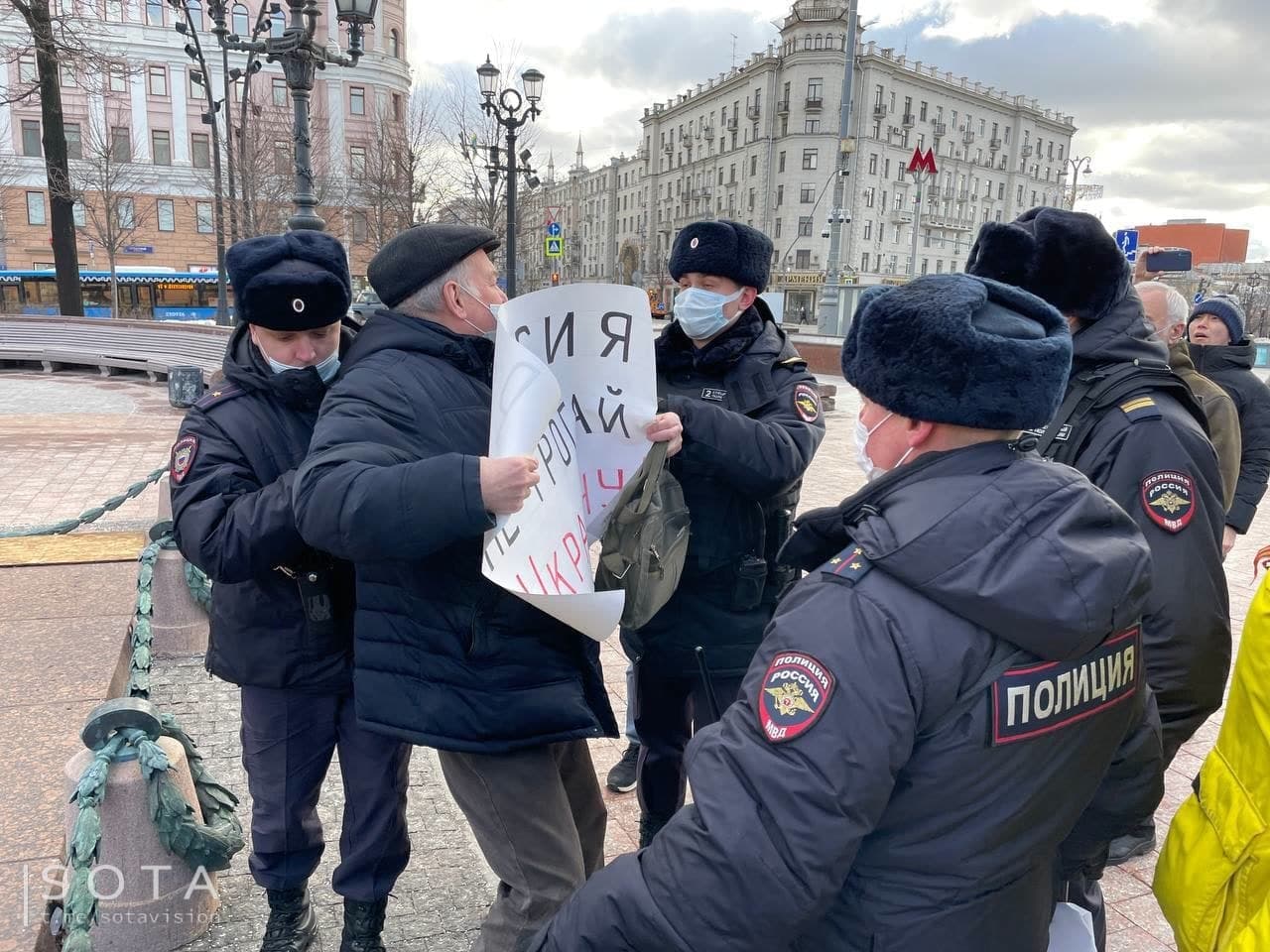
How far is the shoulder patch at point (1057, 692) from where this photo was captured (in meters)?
1.18

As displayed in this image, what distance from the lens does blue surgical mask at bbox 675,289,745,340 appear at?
2.84m

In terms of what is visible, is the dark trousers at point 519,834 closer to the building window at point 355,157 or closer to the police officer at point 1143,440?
the police officer at point 1143,440

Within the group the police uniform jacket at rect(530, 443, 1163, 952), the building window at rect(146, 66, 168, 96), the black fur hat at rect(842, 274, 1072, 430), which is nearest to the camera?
the police uniform jacket at rect(530, 443, 1163, 952)

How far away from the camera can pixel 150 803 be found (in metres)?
2.51

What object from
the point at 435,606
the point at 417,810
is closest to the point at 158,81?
the point at 417,810

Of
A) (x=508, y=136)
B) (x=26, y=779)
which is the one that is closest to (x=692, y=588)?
(x=26, y=779)

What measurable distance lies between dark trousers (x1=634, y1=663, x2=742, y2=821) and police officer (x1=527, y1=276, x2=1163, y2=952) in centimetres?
155

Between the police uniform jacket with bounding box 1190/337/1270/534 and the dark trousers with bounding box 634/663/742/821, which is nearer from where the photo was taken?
the dark trousers with bounding box 634/663/742/821

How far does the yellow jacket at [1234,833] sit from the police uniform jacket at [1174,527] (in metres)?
0.67

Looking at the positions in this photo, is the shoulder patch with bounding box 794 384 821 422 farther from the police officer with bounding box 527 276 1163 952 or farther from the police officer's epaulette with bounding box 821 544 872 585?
the police officer's epaulette with bounding box 821 544 872 585

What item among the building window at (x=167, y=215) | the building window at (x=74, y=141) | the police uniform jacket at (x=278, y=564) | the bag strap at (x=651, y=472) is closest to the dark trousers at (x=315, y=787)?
the police uniform jacket at (x=278, y=564)

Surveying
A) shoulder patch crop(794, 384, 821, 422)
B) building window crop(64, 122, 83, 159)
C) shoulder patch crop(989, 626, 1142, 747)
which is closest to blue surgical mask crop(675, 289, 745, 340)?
shoulder patch crop(794, 384, 821, 422)

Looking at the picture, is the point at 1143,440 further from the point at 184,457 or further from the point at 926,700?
the point at 184,457

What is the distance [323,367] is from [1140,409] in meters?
2.20
